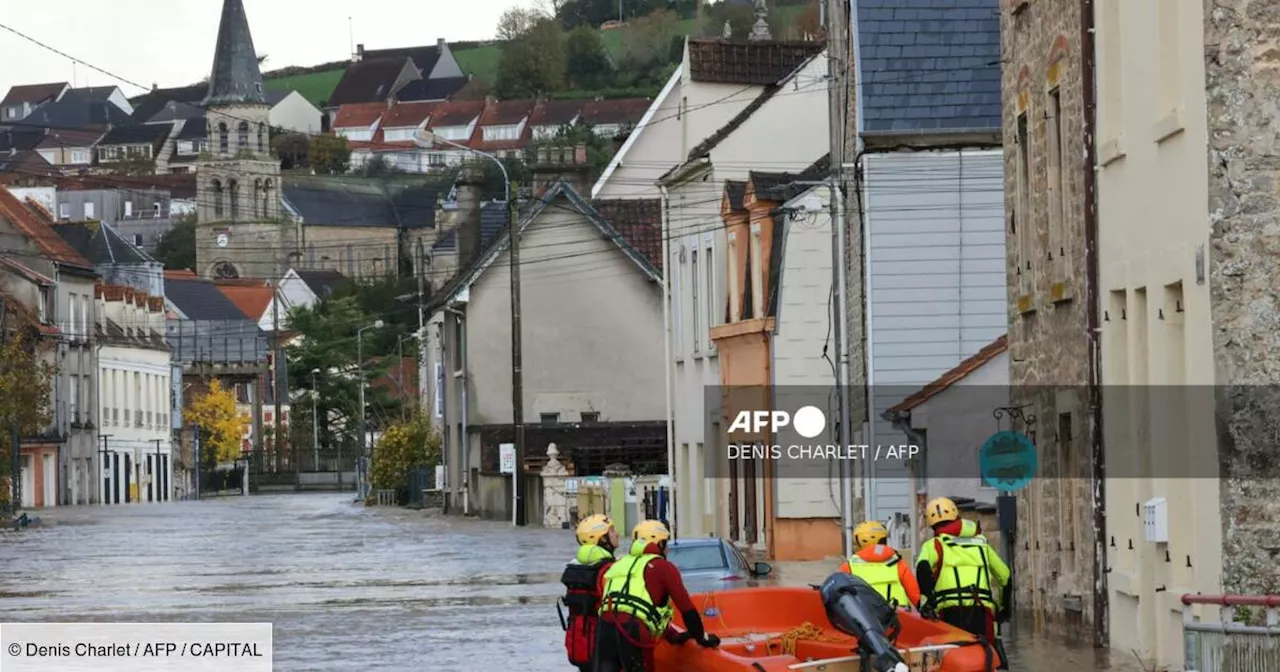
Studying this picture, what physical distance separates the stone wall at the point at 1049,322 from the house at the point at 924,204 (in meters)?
8.00

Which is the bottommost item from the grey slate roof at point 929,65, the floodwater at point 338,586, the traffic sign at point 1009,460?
the floodwater at point 338,586

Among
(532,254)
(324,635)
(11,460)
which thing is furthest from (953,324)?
(11,460)

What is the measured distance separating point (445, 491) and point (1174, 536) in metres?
54.6

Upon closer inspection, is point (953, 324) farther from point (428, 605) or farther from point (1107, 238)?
point (1107, 238)

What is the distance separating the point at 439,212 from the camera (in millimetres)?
172500

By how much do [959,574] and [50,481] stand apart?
8012 centimetres

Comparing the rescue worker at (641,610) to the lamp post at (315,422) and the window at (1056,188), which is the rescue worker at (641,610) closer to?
the window at (1056,188)

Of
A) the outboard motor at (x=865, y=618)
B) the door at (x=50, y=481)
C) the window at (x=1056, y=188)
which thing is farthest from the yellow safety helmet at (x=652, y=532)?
the door at (x=50, y=481)

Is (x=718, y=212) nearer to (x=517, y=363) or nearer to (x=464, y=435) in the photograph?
(x=517, y=363)

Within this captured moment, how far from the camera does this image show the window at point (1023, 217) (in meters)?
23.4

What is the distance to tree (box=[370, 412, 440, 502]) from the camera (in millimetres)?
81188

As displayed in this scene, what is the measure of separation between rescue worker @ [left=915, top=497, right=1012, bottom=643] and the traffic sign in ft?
11.7

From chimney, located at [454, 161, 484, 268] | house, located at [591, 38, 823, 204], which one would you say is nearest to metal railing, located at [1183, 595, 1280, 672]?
house, located at [591, 38, 823, 204]

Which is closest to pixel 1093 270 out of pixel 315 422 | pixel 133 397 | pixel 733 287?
pixel 733 287
